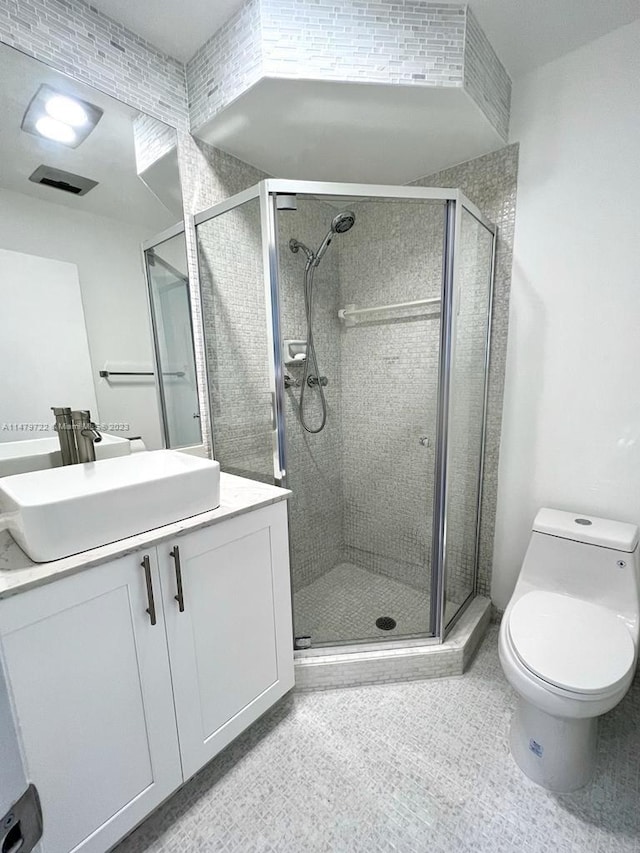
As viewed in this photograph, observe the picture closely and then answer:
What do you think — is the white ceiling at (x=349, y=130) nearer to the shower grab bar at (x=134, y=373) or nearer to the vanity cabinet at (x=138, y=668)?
the shower grab bar at (x=134, y=373)

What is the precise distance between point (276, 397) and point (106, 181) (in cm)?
101

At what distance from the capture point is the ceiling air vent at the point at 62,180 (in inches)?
46.1

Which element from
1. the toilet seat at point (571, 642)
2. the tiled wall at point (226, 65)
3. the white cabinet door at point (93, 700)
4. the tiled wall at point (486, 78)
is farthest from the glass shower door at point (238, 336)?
the toilet seat at point (571, 642)

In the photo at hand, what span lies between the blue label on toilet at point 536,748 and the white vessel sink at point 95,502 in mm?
1316

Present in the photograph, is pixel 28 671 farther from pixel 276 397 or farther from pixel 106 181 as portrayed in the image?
pixel 106 181

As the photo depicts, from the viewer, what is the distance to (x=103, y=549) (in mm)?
912

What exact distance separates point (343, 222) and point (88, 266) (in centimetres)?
103

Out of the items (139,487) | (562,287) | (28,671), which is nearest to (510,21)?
(562,287)

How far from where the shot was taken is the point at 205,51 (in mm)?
1368

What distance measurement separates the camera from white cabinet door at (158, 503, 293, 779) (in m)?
1.06

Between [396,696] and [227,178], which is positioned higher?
[227,178]

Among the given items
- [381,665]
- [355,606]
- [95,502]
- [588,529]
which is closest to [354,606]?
Answer: [355,606]

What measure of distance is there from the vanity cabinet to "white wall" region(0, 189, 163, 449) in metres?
0.65

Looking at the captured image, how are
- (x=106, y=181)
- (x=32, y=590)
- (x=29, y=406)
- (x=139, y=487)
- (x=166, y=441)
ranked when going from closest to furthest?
1. (x=32, y=590)
2. (x=139, y=487)
3. (x=29, y=406)
4. (x=106, y=181)
5. (x=166, y=441)
